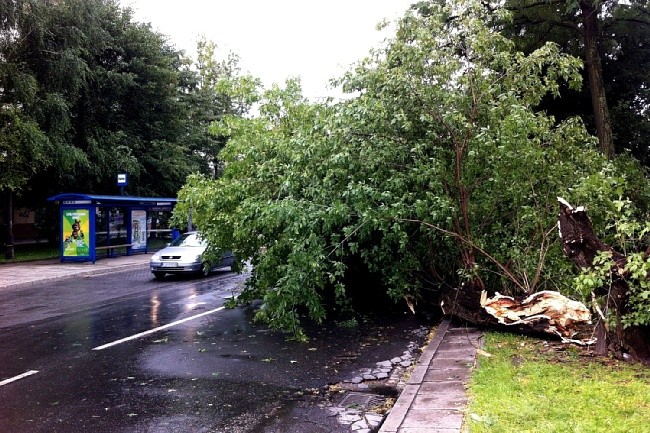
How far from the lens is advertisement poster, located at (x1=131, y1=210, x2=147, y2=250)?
23.8 meters

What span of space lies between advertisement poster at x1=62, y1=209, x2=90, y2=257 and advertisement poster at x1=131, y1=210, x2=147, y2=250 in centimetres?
290

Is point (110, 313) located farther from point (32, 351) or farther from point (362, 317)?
point (362, 317)

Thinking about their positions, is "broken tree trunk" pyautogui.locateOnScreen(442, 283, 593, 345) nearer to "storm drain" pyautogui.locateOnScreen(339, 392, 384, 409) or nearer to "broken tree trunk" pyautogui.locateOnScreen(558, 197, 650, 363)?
"broken tree trunk" pyautogui.locateOnScreen(558, 197, 650, 363)

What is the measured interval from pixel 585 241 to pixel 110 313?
875 centimetres

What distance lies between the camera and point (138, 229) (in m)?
24.3

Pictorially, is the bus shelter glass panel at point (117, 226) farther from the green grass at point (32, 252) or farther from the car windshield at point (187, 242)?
the car windshield at point (187, 242)

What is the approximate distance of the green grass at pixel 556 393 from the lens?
14.3 ft

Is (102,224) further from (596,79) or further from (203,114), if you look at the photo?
(596,79)

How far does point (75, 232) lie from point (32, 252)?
21.0ft

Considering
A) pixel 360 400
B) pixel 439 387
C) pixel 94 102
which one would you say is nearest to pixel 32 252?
pixel 94 102

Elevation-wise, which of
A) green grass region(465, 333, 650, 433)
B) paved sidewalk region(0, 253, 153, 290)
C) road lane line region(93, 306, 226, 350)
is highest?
paved sidewalk region(0, 253, 153, 290)

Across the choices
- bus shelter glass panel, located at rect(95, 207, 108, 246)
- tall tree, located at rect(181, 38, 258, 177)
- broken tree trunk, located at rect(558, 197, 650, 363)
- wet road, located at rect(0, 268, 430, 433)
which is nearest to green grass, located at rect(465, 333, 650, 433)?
broken tree trunk, located at rect(558, 197, 650, 363)

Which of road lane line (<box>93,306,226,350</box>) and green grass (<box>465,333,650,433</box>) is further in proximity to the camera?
road lane line (<box>93,306,226,350</box>)

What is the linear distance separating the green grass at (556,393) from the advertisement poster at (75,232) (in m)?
17.5
